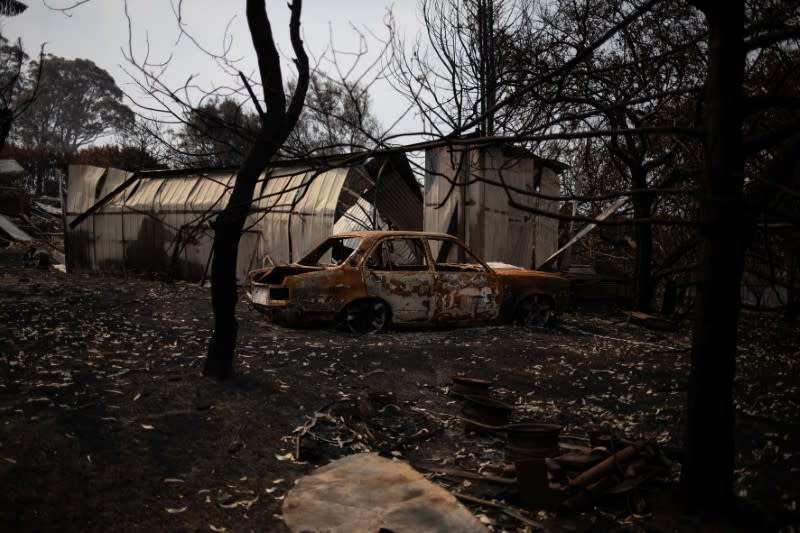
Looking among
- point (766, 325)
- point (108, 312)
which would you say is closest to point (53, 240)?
point (108, 312)

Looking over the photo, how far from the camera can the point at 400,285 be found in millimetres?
8844

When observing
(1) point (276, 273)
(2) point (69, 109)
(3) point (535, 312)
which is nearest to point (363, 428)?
(1) point (276, 273)

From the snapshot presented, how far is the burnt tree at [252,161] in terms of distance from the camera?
5648mm

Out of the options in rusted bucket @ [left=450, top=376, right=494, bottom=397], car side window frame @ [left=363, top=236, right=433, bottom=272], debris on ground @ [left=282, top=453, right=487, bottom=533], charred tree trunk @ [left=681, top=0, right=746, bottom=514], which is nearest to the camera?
charred tree trunk @ [left=681, top=0, right=746, bottom=514]

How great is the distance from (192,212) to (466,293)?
10.1 meters

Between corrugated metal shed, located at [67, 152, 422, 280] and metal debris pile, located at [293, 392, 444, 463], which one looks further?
corrugated metal shed, located at [67, 152, 422, 280]

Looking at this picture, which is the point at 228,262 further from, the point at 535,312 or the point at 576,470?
the point at 535,312

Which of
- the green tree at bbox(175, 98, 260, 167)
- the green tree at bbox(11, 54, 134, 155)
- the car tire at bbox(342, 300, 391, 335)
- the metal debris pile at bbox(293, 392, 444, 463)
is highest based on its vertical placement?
the green tree at bbox(11, 54, 134, 155)

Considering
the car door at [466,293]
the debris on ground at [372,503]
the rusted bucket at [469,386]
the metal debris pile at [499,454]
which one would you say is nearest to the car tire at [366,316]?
the car door at [466,293]

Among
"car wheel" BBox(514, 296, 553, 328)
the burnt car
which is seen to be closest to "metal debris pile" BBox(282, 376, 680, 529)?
the burnt car

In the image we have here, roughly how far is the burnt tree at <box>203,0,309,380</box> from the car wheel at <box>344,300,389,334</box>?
9.62 feet

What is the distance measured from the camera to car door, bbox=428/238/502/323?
29.9 ft

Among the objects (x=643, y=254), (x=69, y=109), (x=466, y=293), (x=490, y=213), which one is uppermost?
(x=69, y=109)

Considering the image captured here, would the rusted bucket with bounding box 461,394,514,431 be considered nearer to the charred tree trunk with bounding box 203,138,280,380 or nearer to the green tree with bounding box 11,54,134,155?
the charred tree trunk with bounding box 203,138,280,380
